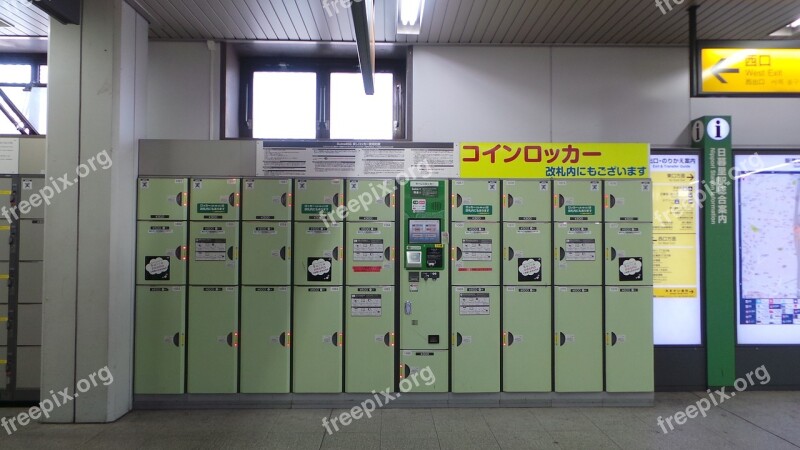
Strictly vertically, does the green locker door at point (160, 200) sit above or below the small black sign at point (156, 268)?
above

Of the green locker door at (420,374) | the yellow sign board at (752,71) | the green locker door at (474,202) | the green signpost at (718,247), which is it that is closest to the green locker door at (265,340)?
the green locker door at (420,374)

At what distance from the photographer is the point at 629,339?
4.89 metres

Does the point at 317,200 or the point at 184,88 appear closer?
Answer: the point at 317,200

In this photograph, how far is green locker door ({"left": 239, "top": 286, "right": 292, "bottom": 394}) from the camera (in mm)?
4762

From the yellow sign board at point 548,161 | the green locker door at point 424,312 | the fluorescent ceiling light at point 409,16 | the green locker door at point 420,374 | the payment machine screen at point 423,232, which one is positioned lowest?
the green locker door at point 420,374

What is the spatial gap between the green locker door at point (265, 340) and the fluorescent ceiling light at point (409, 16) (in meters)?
2.99

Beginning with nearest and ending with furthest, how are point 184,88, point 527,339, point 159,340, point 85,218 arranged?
point 85,218 < point 159,340 < point 527,339 < point 184,88

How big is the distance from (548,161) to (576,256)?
1.02 meters

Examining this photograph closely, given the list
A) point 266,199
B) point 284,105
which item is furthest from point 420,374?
point 284,105

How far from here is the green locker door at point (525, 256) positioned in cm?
489

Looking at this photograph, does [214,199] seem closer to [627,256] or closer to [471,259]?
[471,259]

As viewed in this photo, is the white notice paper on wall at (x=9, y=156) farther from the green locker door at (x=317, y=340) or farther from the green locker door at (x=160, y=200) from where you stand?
the green locker door at (x=317, y=340)

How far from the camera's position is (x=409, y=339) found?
481 cm

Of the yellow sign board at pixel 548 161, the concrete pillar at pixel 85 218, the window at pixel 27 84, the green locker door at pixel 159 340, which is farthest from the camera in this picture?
the window at pixel 27 84
